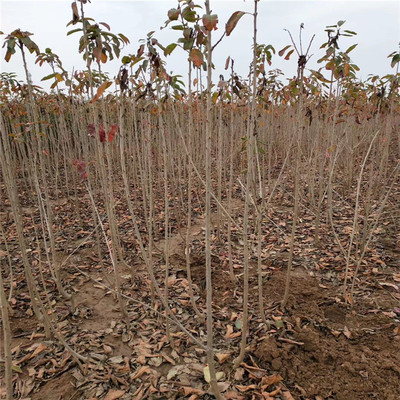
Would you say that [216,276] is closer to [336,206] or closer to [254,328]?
[254,328]

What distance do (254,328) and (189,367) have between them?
473mm

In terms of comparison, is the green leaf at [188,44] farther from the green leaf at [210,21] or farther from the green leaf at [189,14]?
the green leaf at [210,21]

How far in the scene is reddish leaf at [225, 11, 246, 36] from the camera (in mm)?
989

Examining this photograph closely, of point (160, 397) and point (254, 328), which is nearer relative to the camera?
point (160, 397)

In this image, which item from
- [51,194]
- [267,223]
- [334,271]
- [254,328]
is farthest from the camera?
[51,194]

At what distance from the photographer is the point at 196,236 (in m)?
3.31

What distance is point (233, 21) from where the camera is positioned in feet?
3.25

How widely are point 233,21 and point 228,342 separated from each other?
165cm

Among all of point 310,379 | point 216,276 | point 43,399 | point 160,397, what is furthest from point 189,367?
point 216,276

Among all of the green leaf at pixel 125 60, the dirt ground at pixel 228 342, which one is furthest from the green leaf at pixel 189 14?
the dirt ground at pixel 228 342

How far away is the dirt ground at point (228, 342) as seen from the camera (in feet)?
4.84

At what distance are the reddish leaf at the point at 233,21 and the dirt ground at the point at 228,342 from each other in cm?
103

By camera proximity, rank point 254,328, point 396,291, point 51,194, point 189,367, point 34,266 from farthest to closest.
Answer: point 51,194 → point 34,266 → point 396,291 → point 254,328 → point 189,367

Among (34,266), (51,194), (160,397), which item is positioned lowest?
(160,397)
